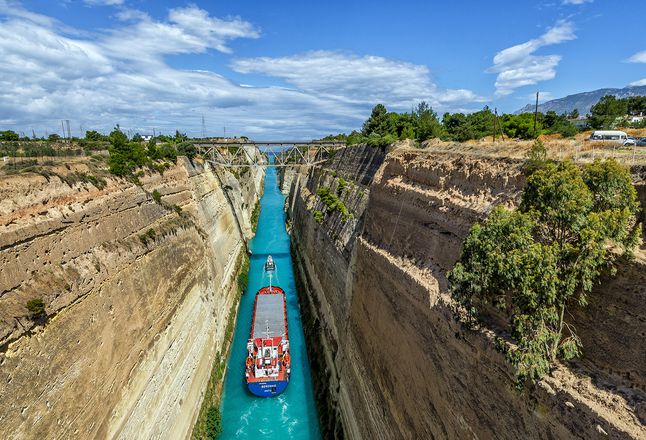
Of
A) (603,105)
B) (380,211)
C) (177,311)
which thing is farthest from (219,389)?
(603,105)

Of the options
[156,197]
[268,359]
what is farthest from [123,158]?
[268,359]

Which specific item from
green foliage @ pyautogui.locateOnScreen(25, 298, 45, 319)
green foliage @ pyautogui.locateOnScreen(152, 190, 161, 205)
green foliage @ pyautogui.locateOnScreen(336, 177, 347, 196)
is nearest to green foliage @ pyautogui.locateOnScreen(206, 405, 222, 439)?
green foliage @ pyautogui.locateOnScreen(25, 298, 45, 319)

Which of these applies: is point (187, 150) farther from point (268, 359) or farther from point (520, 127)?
point (520, 127)

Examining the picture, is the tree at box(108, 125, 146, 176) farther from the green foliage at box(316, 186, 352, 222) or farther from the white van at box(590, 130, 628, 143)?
the white van at box(590, 130, 628, 143)

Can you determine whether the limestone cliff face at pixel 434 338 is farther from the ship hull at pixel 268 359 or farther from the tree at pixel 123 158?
the tree at pixel 123 158

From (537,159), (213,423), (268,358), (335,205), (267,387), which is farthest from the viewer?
(335,205)
